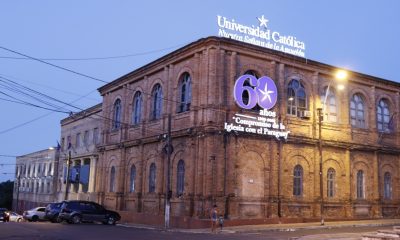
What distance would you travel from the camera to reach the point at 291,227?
1154 inches

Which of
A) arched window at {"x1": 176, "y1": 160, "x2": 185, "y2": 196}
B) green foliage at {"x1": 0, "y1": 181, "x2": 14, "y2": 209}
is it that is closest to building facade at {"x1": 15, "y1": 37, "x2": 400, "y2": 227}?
arched window at {"x1": 176, "y1": 160, "x2": 185, "y2": 196}

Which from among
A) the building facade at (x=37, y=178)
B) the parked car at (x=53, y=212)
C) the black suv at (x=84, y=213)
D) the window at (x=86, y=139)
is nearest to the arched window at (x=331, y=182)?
the black suv at (x=84, y=213)

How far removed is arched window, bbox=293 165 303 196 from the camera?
3441 cm

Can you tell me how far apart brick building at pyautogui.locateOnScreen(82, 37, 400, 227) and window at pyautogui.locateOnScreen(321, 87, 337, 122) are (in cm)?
11

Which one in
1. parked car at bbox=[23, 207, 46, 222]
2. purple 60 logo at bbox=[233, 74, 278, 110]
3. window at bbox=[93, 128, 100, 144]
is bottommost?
parked car at bbox=[23, 207, 46, 222]

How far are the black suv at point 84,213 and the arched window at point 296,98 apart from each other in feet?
49.6

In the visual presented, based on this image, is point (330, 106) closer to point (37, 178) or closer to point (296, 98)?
point (296, 98)

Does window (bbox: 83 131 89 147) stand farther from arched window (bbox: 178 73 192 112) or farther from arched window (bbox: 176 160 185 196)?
arched window (bbox: 176 160 185 196)

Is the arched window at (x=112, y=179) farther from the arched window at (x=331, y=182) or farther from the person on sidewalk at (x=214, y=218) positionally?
the arched window at (x=331, y=182)

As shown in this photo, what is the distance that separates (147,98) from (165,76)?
3.40 meters

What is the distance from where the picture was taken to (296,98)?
118ft

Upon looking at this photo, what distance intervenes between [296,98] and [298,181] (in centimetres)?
619

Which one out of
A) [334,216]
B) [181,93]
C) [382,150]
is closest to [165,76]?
[181,93]

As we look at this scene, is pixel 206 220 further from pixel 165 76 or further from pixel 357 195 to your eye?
pixel 357 195
